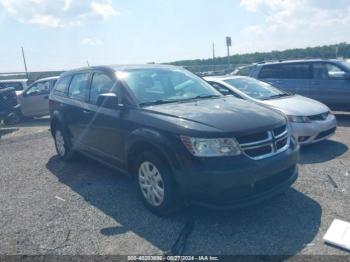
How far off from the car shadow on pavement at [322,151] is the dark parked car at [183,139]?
6.53 feet

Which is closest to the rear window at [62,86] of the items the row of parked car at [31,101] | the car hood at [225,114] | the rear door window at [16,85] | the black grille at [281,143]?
the car hood at [225,114]

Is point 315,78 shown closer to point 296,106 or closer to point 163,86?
point 296,106

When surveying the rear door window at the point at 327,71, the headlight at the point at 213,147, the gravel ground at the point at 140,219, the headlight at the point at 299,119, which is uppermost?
the rear door window at the point at 327,71

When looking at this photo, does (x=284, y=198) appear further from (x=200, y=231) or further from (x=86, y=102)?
(x=86, y=102)

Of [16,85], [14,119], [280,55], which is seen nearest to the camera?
[14,119]

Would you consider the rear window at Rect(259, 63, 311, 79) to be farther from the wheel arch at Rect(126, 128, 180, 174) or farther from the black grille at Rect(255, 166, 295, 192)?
the wheel arch at Rect(126, 128, 180, 174)

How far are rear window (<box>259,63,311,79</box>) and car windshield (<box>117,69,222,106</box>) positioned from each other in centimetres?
555

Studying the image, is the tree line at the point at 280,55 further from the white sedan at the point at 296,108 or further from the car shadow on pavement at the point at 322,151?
the car shadow on pavement at the point at 322,151

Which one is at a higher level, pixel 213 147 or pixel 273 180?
pixel 213 147

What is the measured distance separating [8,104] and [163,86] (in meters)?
10.4

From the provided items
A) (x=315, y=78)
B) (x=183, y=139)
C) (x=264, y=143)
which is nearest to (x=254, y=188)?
(x=264, y=143)

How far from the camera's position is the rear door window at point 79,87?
575 cm

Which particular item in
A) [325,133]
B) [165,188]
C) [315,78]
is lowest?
[325,133]

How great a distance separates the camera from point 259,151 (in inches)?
152
